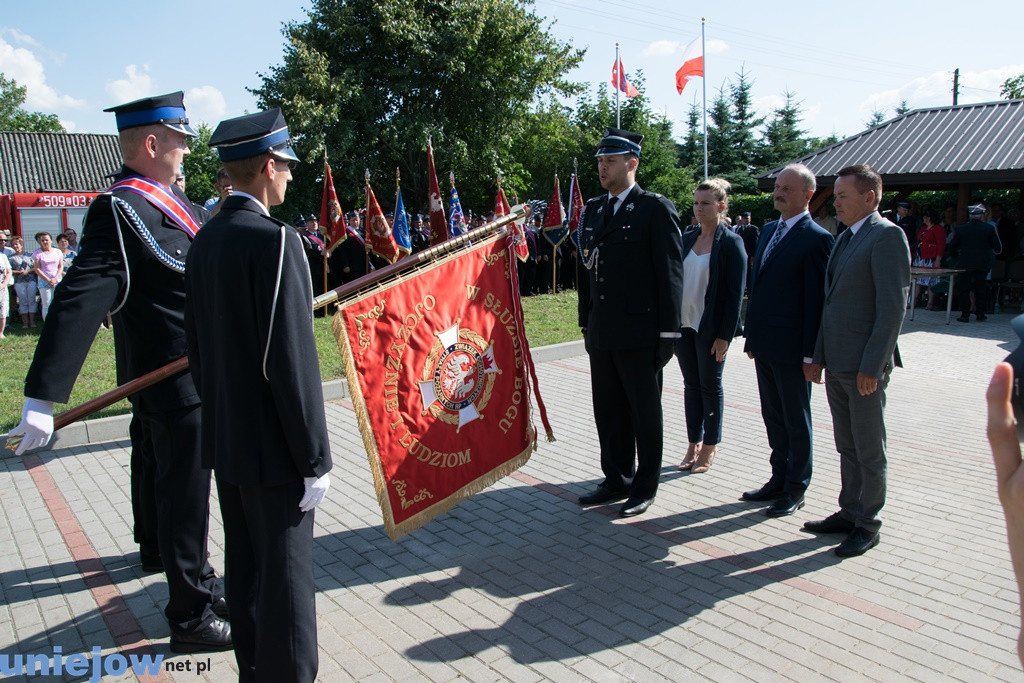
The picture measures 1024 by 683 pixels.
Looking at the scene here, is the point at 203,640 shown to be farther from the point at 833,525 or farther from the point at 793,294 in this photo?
the point at 793,294

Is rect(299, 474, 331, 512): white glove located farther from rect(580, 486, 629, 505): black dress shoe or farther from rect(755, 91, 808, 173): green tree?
rect(755, 91, 808, 173): green tree

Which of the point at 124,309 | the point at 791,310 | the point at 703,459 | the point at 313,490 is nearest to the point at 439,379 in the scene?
the point at 313,490

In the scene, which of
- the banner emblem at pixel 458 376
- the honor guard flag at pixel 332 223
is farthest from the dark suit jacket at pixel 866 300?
the honor guard flag at pixel 332 223

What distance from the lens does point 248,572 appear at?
2.89 meters

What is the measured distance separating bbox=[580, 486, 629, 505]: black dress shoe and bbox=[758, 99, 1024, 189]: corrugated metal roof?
13222mm

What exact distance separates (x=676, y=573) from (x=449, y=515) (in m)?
1.56

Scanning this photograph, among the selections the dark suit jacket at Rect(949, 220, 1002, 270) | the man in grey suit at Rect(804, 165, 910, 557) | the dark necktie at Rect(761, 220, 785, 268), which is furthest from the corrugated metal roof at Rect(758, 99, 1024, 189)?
the man in grey suit at Rect(804, 165, 910, 557)

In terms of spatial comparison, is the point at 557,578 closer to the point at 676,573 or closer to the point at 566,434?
the point at 676,573

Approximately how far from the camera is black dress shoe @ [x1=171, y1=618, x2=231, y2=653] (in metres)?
3.35

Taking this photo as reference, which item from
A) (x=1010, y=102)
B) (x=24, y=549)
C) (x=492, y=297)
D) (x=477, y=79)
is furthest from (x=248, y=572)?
(x=477, y=79)

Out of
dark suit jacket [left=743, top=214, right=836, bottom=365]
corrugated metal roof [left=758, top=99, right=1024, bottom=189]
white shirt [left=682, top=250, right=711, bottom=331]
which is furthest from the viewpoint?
corrugated metal roof [left=758, top=99, right=1024, bottom=189]

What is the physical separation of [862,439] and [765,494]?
1.03 meters

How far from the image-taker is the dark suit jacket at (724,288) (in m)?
5.31

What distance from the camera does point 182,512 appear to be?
133 inches
